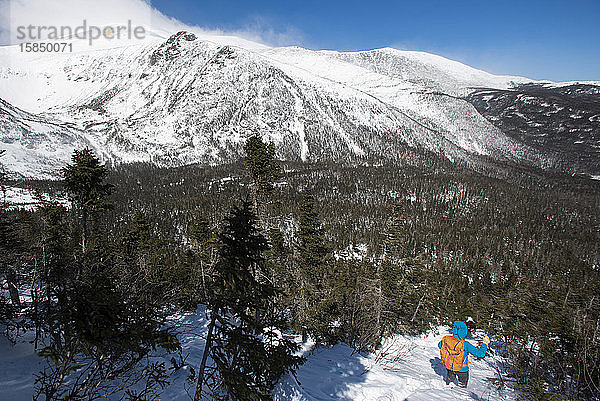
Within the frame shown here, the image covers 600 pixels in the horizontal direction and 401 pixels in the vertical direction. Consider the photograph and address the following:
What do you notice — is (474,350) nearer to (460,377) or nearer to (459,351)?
(459,351)

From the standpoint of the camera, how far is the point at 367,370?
1064 centimetres

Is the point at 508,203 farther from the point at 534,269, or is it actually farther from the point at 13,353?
the point at 13,353

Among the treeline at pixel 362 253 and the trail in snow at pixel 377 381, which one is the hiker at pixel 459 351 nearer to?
the trail in snow at pixel 377 381

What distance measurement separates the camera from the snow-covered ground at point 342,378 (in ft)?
25.2

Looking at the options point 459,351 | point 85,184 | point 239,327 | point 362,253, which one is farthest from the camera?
point 362,253

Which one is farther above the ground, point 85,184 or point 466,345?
point 85,184

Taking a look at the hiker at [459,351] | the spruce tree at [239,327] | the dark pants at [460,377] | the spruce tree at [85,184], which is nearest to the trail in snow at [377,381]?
the dark pants at [460,377]

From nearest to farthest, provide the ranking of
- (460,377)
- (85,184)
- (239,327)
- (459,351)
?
(239,327)
(459,351)
(460,377)
(85,184)

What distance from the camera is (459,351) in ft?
30.8

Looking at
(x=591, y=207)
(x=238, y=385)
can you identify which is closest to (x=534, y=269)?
(x=238, y=385)

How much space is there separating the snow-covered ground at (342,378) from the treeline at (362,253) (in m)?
1.00

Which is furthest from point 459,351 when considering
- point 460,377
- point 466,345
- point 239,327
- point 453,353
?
point 239,327

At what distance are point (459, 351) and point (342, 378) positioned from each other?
4143 mm

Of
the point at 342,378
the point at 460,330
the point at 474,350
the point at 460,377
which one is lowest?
the point at 342,378
